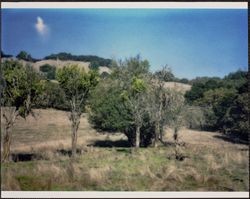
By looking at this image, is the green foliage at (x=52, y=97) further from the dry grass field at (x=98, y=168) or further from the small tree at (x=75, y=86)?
the dry grass field at (x=98, y=168)

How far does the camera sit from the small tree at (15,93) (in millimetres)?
13797

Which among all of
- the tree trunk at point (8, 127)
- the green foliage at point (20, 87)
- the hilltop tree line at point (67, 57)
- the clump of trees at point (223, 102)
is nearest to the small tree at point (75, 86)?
the hilltop tree line at point (67, 57)

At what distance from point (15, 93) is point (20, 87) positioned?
522mm

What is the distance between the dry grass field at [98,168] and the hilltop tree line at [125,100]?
0.84m

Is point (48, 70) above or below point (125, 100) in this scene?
above

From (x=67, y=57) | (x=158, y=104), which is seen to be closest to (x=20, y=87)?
(x=67, y=57)

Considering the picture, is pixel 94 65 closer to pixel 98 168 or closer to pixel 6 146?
pixel 98 168

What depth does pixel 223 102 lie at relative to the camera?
25688 mm

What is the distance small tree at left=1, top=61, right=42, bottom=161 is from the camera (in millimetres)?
13797

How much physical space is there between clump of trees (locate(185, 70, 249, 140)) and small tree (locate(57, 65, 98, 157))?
19.2 ft

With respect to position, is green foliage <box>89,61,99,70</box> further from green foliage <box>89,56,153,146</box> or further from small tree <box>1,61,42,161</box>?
green foliage <box>89,56,153,146</box>

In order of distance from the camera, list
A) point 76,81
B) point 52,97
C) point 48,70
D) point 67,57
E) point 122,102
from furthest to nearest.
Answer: point 122,102 → point 52,97 → point 76,81 → point 48,70 → point 67,57

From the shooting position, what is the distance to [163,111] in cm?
2195

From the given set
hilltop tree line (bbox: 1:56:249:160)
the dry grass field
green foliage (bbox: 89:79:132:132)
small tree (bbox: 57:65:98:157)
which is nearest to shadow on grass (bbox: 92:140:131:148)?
hilltop tree line (bbox: 1:56:249:160)
